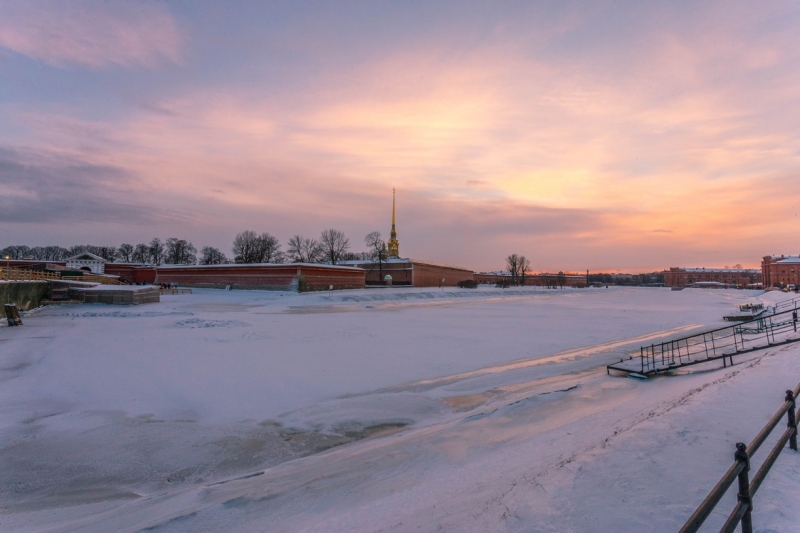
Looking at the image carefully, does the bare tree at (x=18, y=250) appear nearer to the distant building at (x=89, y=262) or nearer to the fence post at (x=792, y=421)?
the distant building at (x=89, y=262)

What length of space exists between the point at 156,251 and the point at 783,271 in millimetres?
177610

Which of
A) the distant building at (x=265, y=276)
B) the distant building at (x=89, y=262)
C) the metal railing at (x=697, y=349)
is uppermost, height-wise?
the distant building at (x=89, y=262)

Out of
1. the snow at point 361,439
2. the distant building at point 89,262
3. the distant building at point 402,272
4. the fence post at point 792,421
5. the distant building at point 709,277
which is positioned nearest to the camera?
the fence post at point 792,421

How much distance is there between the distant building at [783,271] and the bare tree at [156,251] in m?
168

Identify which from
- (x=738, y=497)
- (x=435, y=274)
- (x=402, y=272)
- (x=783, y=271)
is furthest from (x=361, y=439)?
(x=783, y=271)

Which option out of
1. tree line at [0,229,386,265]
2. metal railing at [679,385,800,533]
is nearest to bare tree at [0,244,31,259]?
tree line at [0,229,386,265]

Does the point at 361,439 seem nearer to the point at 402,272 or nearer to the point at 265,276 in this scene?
the point at 265,276

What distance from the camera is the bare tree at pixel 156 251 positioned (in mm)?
106250

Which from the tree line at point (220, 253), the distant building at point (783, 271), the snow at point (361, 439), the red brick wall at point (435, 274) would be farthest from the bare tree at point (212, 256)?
the distant building at point (783, 271)

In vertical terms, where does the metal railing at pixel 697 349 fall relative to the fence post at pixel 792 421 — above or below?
below

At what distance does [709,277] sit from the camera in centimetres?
17488

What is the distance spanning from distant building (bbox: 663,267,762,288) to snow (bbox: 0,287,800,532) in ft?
634

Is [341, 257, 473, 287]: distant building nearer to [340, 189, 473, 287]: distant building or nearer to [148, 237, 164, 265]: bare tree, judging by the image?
[340, 189, 473, 287]: distant building

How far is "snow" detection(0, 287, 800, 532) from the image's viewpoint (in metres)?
4.73
